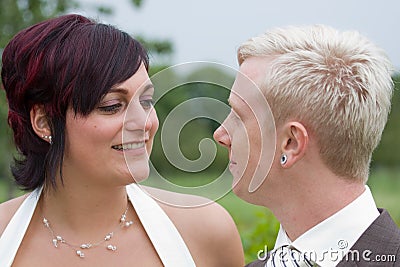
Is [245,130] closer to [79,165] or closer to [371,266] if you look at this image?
[371,266]

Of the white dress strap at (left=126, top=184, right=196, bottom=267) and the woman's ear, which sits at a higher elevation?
the woman's ear

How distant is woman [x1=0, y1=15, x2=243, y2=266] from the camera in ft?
12.0

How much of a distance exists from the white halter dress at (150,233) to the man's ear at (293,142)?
Answer: 1202 millimetres

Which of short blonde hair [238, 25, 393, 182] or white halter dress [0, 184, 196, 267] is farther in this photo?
white halter dress [0, 184, 196, 267]

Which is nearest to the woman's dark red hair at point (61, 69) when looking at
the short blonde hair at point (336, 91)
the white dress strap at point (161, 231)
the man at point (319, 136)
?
the white dress strap at point (161, 231)

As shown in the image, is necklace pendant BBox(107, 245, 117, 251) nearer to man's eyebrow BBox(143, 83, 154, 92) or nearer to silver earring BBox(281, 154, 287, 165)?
man's eyebrow BBox(143, 83, 154, 92)

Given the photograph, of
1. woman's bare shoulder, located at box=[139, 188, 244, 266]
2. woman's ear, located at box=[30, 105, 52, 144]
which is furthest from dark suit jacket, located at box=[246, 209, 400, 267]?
woman's ear, located at box=[30, 105, 52, 144]

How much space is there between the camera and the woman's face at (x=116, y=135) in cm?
354

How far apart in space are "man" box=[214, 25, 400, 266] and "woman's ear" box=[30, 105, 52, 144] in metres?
1.15

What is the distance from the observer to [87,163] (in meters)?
3.77

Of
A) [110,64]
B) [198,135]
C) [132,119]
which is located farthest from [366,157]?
[110,64]

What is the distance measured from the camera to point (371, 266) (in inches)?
113

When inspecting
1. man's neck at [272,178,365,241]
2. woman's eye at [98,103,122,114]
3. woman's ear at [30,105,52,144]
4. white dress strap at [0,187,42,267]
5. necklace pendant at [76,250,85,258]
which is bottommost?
necklace pendant at [76,250,85,258]

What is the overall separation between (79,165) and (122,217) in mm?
509
